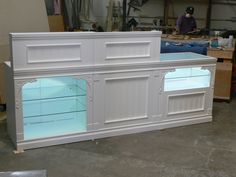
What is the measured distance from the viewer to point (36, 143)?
12.0ft

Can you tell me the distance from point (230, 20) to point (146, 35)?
4.04 meters

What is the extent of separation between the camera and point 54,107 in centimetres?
393

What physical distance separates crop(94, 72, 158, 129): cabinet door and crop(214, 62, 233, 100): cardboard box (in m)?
1.68

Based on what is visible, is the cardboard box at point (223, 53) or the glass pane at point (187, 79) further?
the cardboard box at point (223, 53)

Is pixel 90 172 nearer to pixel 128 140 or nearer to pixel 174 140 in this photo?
pixel 128 140

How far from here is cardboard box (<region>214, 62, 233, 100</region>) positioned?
539 centimetres

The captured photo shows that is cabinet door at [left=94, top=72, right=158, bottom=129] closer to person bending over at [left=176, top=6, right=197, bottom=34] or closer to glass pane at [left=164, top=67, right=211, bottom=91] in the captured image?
glass pane at [left=164, top=67, right=211, bottom=91]

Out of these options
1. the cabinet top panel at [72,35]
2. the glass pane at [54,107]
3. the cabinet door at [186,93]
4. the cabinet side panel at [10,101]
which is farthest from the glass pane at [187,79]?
the cabinet side panel at [10,101]

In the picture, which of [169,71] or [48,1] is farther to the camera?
[48,1]

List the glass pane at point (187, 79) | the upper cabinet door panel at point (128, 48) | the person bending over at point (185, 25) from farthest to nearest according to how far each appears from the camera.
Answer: the person bending over at point (185, 25), the glass pane at point (187, 79), the upper cabinet door panel at point (128, 48)

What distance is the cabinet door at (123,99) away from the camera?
3857mm

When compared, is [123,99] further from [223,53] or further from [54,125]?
[223,53]

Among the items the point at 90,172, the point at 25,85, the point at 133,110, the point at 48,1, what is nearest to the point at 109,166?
the point at 90,172

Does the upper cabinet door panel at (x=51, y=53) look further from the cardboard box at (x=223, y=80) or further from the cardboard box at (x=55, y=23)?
the cardboard box at (x=55, y=23)
